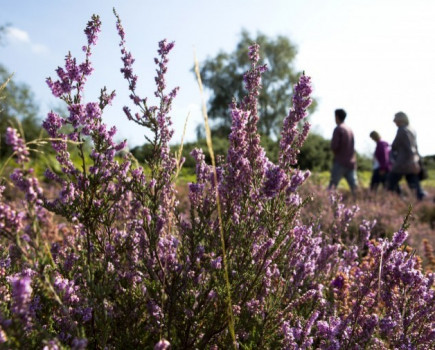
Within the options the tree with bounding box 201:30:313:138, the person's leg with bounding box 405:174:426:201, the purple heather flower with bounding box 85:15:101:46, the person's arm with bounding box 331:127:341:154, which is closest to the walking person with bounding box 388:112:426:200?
the person's leg with bounding box 405:174:426:201

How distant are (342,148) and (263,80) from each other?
1388 inches

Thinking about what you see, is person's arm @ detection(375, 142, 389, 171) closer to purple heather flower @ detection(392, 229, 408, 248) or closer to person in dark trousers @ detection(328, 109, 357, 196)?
person in dark trousers @ detection(328, 109, 357, 196)

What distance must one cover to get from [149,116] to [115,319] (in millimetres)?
1014

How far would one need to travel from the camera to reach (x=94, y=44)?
7.87ft

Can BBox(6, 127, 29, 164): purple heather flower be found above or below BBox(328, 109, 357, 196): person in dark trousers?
below

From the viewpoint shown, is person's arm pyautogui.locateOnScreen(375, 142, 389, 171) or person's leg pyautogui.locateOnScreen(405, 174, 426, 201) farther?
person's arm pyautogui.locateOnScreen(375, 142, 389, 171)

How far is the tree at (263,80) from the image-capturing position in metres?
44.0

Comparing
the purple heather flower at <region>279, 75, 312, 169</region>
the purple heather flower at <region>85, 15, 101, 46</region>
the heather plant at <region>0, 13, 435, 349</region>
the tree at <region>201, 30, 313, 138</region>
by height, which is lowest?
Answer: the heather plant at <region>0, 13, 435, 349</region>

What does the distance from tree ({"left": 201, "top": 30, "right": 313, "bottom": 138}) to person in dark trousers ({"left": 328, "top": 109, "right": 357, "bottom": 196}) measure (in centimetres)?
3234

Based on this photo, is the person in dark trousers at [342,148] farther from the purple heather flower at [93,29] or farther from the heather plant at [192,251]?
the purple heather flower at [93,29]

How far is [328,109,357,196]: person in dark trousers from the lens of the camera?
10617 mm

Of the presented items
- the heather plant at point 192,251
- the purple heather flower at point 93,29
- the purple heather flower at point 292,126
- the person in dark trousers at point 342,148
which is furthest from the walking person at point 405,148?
the purple heather flower at point 93,29

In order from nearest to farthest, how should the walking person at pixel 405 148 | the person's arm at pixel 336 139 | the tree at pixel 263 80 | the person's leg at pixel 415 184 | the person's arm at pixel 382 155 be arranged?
the walking person at pixel 405 148
the person's arm at pixel 336 139
the person's leg at pixel 415 184
the person's arm at pixel 382 155
the tree at pixel 263 80

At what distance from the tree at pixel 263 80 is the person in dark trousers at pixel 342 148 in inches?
1273
